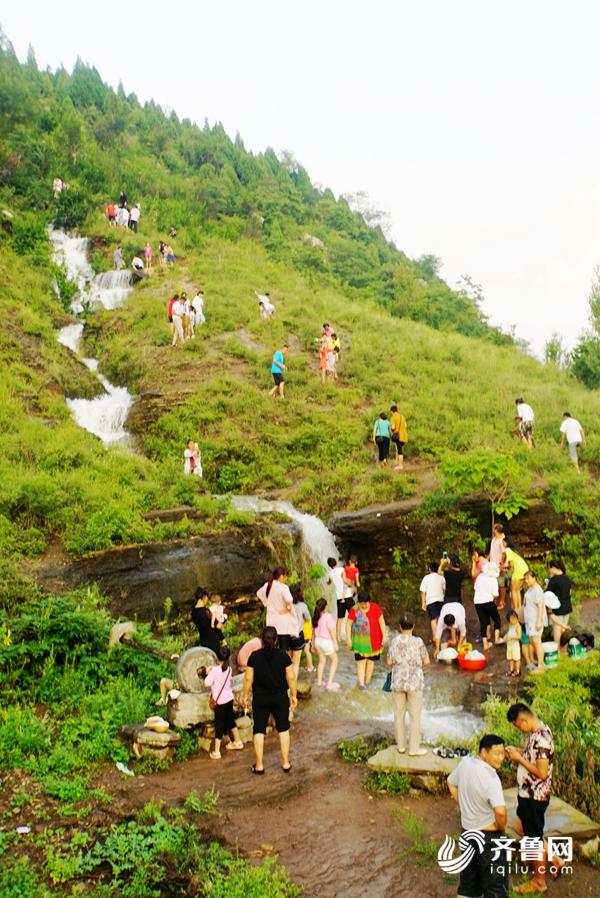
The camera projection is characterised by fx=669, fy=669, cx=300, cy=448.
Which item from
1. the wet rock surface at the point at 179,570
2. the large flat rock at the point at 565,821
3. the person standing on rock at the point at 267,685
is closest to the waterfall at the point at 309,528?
the wet rock surface at the point at 179,570

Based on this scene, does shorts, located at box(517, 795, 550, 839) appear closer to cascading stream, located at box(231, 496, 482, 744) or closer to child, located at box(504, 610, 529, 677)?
cascading stream, located at box(231, 496, 482, 744)

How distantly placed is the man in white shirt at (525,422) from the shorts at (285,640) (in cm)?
1107

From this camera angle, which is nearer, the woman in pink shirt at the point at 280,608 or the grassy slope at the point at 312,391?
the woman in pink shirt at the point at 280,608

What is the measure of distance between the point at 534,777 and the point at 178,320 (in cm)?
2138

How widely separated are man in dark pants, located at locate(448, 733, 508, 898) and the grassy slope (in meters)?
11.7

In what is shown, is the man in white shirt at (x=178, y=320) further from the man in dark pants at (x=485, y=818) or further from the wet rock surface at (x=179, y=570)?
the man in dark pants at (x=485, y=818)

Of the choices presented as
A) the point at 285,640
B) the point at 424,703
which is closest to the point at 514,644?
the point at 424,703

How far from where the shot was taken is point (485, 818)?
5000 mm

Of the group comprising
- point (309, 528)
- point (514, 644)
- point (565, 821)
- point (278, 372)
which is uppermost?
point (278, 372)

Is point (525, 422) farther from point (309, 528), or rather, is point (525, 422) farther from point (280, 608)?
point (280, 608)

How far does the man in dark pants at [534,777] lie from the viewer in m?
5.43

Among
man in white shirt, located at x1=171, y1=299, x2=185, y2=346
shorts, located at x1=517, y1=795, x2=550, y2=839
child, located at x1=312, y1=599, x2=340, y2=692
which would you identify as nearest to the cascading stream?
child, located at x1=312, y1=599, x2=340, y2=692

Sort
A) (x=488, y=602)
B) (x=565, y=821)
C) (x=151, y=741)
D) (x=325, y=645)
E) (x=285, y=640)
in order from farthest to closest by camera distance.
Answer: (x=488, y=602)
(x=325, y=645)
(x=285, y=640)
(x=151, y=741)
(x=565, y=821)

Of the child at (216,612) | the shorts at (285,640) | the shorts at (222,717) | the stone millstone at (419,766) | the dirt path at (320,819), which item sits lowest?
the dirt path at (320,819)
